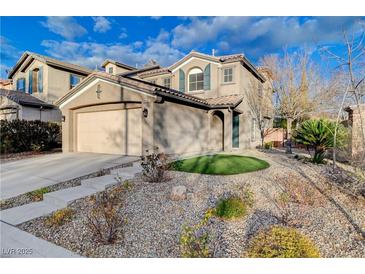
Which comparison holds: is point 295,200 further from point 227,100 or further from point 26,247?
point 227,100

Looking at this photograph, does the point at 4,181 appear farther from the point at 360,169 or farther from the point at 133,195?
the point at 360,169

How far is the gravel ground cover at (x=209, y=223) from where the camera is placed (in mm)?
3416

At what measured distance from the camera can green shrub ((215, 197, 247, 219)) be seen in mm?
4277

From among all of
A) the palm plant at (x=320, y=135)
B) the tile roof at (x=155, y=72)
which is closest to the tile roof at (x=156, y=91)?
the tile roof at (x=155, y=72)

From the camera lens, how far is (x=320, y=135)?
7992 mm

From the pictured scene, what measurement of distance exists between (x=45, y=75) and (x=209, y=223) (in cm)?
1964

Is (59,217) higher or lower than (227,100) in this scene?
lower

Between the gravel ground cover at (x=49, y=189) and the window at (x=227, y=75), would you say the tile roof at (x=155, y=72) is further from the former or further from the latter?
the gravel ground cover at (x=49, y=189)

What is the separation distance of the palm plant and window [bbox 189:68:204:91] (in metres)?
8.42

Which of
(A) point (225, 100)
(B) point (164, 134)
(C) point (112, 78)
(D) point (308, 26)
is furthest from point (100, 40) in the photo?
(D) point (308, 26)

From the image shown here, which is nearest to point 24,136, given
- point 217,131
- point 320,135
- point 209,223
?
point 217,131

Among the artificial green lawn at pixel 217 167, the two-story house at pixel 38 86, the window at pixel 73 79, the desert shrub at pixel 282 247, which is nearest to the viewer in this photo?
the desert shrub at pixel 282 247

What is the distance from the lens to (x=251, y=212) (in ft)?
14.7
